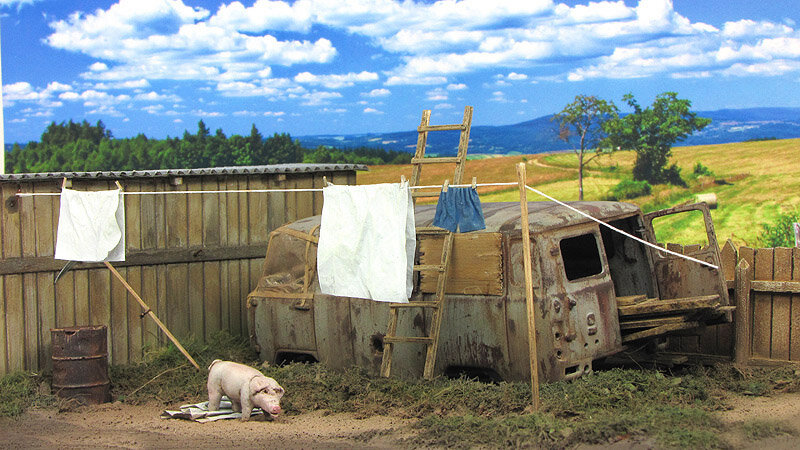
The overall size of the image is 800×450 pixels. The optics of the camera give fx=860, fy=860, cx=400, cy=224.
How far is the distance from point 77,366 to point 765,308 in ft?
24.6

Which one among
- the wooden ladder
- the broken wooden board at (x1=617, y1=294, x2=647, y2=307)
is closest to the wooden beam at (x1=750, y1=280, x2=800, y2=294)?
the broken wooden board at (x1=617, y1=294, x2=647, y2=307)

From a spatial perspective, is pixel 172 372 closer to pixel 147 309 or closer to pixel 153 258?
pixel 147 309

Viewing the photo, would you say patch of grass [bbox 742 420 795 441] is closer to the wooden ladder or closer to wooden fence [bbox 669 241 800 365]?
wooden fence [bbox 669 241 800 365]

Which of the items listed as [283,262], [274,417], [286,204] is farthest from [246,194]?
[274,417]

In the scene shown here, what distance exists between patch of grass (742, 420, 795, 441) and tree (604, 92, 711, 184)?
2503 centimetres

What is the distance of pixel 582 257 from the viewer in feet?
32.8

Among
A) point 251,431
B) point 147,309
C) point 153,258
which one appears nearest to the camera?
point 251,431

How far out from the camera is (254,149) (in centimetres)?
4441

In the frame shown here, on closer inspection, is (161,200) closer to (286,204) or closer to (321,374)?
(286,204)

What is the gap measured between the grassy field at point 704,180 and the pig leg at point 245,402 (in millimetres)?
17367

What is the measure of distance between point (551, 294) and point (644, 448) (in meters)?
1.87

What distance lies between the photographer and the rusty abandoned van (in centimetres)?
820

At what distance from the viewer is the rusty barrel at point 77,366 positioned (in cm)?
951

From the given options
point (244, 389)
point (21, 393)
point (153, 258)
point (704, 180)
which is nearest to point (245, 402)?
point (244, 389)
